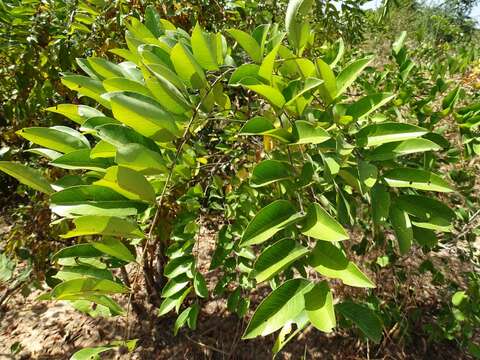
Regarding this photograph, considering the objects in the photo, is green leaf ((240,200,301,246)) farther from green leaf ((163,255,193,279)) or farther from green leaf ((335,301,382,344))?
Result: green leaf ((163,255,193,279))

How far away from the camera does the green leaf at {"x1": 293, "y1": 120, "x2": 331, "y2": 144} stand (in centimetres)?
65

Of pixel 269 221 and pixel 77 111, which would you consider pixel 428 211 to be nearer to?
pixel 269 221

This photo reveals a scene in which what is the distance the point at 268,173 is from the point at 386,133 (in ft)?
0.88

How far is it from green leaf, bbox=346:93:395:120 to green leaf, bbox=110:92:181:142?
15.4 inches

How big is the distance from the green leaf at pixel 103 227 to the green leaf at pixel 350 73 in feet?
1.68

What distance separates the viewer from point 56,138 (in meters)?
0.75

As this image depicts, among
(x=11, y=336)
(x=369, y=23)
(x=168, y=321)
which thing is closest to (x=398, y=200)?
(x=168, y=321)

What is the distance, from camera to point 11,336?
222cm

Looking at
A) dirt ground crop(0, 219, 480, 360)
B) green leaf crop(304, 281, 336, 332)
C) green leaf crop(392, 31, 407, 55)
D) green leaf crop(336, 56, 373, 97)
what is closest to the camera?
green leaf crop(304, 281, 336, 332)

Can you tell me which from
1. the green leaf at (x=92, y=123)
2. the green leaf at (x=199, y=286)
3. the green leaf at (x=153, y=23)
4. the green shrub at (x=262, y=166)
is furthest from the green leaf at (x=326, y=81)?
the green leaf at (x=199, y=286)

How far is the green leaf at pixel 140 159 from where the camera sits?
583 millimetres

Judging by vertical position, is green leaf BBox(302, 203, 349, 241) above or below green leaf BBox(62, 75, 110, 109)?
below

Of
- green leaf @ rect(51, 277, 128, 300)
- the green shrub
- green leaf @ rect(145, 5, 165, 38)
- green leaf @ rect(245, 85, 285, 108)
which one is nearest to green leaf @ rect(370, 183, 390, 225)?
the green shrub

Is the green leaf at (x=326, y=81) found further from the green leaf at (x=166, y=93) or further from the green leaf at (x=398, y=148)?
the green leaf at (x=166, y=93)
